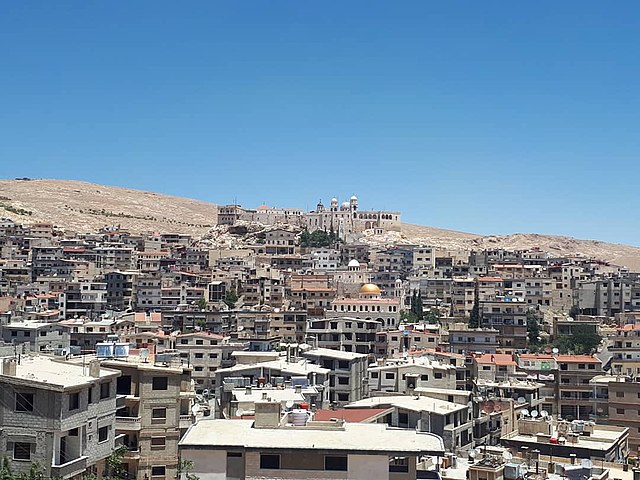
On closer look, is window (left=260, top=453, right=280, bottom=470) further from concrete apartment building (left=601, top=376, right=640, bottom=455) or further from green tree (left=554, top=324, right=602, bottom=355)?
green tree (left=554, top=324, right=602, bottom=355)

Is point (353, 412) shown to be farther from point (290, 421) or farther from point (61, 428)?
point (61, 428)

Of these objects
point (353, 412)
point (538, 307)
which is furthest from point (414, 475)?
point (538, 307)

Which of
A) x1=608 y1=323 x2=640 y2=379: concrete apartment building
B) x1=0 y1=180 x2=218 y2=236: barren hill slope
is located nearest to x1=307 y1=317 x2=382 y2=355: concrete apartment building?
x1=608 y1=323 x2=640 y2=379: concrete apartment building

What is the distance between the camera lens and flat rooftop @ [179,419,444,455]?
53.4 feet

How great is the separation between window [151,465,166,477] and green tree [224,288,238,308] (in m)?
51.5

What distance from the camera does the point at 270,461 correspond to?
16359mm

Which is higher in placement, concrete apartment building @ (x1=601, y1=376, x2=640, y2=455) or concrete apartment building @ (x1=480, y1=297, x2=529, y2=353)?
concrete apartment building @ (x1=480, y1=297, x2=529, y2=353)

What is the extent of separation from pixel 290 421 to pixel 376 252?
85.7 m

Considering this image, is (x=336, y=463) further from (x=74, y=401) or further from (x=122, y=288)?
(x=122, y=288)

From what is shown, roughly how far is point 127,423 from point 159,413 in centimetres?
82

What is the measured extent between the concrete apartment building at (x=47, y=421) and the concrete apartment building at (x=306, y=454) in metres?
2.34

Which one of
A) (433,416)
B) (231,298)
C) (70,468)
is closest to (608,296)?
(231,298)

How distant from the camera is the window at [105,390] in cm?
1916

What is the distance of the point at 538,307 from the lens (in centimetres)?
7762
